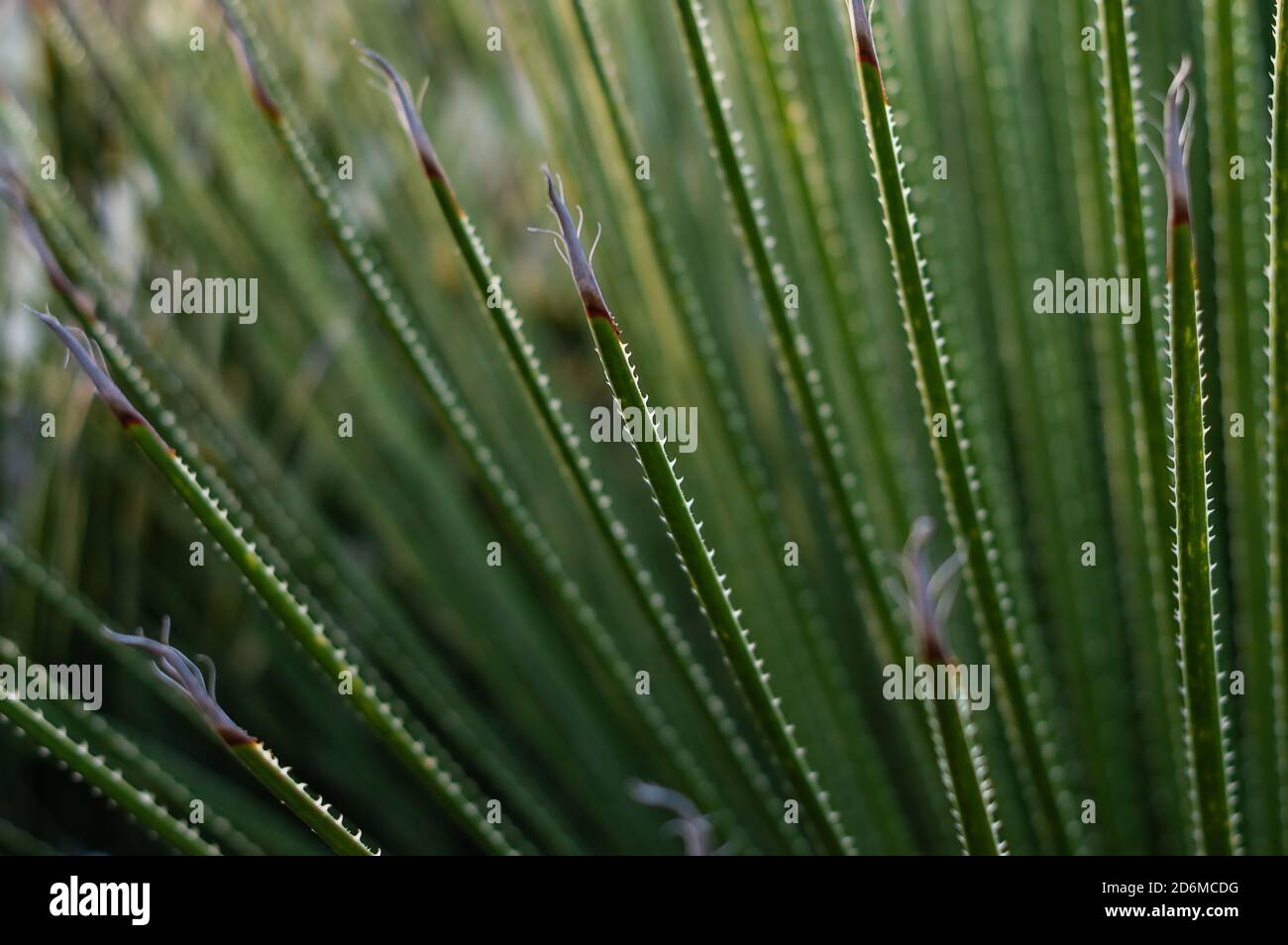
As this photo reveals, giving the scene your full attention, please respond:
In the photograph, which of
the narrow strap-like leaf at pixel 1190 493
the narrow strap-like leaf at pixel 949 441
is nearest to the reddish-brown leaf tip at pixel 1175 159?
the narrow strap-like leaf at pixel 1190 493

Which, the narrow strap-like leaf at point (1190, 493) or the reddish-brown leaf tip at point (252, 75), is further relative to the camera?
the reddish-brown leaf tip at point (252, 75)

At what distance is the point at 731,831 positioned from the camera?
1.05 meters

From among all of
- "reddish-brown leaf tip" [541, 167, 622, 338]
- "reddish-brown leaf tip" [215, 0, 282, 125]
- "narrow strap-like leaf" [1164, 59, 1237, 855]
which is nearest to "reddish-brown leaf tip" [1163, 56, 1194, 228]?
"narrow strap-like leaf" [1164, 59, 1237, 855]

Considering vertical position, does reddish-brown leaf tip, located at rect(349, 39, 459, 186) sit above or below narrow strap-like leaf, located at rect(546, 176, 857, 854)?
above

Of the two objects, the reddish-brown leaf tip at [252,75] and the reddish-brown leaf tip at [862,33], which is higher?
the reddish-brown leaf tip at [252,75]

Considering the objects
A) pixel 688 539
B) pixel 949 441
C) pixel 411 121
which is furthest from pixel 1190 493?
pixel 411 121

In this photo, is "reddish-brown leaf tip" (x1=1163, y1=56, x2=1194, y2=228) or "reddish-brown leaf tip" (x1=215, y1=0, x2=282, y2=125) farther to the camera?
"reddish-brown leaf tip" (x1=215, y1=0, x2=282, y2=125)

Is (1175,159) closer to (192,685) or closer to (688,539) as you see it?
(688,539)

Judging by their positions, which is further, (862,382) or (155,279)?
(155,279)

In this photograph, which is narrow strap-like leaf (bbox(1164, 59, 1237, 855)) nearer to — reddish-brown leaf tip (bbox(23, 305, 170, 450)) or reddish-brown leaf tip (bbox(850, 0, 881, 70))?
reddish-brown leaf tip (bbox(850, 0, 881, 70))

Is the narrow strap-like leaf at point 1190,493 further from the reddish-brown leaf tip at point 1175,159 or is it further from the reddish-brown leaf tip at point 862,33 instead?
the reddish-brown leaf tip at point 862,33

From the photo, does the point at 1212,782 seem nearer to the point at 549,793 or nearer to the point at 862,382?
the point at 862,382
